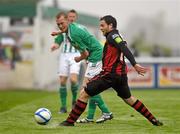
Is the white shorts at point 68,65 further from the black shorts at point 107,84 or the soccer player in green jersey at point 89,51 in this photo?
the black shorts at point 107,84

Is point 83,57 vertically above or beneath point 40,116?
above

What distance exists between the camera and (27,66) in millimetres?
33281

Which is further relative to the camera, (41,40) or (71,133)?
(41,40)

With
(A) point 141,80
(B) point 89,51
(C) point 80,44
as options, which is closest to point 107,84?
(C) point 80,44

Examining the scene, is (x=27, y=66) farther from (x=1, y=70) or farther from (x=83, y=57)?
(x=83, y=57)

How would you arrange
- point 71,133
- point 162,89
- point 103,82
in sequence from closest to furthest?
point 71,133, point 103,82, point 162,89

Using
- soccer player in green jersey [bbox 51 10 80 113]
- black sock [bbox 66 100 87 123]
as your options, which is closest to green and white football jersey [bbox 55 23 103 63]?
black sock [bbox 66 100 87 123]

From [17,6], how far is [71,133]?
80.1 ft

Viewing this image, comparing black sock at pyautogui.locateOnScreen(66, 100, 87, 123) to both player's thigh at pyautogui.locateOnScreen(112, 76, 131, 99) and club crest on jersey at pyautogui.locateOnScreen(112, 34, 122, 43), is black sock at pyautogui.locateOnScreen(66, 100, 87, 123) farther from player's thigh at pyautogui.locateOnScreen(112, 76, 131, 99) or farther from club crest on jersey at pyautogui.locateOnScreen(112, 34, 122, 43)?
club crest on jersey at pyautogui.locateOnScreen(112, 34, 122, 43)

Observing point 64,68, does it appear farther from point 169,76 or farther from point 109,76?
point 169,76

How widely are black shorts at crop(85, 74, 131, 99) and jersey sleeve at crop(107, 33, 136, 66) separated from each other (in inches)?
21.3

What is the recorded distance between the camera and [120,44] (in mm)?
11250

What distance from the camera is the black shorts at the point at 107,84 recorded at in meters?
11.5

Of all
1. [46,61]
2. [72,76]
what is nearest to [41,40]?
[46,61]
